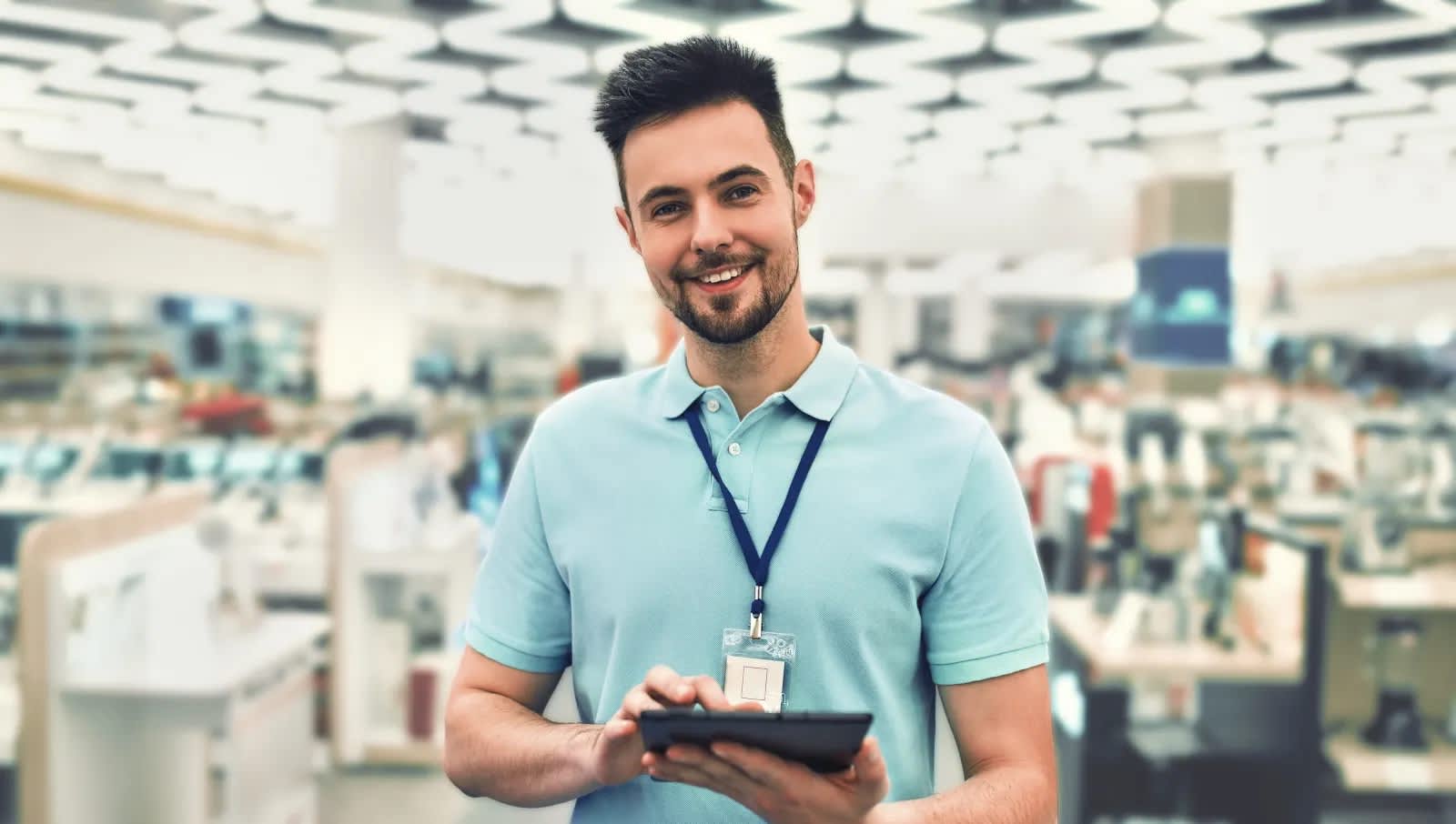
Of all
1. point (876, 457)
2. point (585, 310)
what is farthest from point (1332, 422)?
point (585, 310)

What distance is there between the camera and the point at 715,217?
1173 mm

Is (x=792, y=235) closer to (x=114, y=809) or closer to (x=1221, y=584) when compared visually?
Result: (x=1221, y=584)

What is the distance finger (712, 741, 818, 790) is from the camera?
3.04 feet

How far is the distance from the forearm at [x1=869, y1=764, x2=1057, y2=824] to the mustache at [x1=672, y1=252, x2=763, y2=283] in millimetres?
599

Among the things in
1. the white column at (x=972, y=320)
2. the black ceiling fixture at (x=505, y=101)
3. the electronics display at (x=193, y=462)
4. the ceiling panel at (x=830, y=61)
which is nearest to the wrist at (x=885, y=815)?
the ceiling panel at (x=830, y=61)

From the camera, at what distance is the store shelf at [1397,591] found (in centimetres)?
370

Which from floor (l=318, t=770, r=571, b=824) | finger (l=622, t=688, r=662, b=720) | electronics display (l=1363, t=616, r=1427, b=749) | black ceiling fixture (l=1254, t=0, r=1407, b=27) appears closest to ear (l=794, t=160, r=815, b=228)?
finger (l=622, t=688, r=662, b=720)

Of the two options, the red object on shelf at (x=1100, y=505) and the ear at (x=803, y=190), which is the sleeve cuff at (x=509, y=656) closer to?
the ear at (x=803, y=190)

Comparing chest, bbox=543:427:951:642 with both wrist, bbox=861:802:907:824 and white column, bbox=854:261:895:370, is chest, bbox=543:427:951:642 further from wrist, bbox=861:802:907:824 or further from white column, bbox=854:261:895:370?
white column, bbox=854:261:895:370

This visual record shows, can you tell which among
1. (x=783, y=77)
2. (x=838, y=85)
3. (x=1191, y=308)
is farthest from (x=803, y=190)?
(x=838, y=85)

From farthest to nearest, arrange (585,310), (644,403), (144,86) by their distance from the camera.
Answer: (585,310) → (144,86) → (644,403)

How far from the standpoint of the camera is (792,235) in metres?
1.24

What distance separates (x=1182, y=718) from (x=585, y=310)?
14.6m

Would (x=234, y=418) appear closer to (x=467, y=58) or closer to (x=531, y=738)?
(x=467, y=58)
